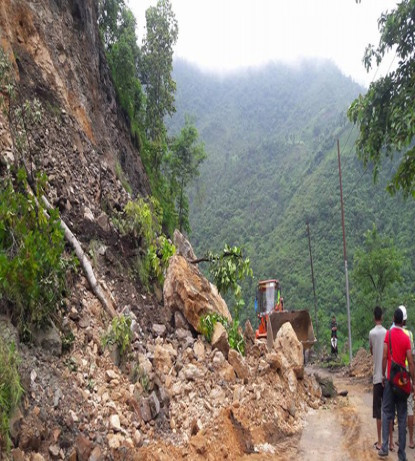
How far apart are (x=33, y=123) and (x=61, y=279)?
3.89 meters

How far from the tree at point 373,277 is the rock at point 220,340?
17.4 metres

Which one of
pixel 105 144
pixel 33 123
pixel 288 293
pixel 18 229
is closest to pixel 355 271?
pixel 105 144

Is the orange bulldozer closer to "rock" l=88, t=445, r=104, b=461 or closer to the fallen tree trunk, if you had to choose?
the fallen tree trunk

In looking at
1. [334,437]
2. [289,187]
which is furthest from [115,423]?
[289,187]

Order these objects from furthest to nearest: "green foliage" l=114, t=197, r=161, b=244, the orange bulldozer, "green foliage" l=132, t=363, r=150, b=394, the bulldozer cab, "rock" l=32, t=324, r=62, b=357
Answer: the bulldozer cab < the orange bulldozer < "green foliage" l=114, t=197, r=161, b=244 < "green foliage" l=132, t=363, r=150, b=394 < "rock" l=32, t=324, r=62, b=357

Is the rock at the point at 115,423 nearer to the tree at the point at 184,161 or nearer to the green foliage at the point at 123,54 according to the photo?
the green foliage at the point at 123,54

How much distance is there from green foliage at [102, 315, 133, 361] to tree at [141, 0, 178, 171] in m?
15.8

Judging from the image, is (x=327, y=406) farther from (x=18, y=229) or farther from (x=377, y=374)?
(x=18, y=229)

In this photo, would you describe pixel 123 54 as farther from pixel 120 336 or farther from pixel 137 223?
pixel 120 336

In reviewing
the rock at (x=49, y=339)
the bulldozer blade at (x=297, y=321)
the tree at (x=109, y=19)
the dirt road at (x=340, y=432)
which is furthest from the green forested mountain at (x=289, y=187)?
the tree at (x=109, y=19)

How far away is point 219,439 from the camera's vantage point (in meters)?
5.80

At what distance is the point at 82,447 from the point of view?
13.9 ft

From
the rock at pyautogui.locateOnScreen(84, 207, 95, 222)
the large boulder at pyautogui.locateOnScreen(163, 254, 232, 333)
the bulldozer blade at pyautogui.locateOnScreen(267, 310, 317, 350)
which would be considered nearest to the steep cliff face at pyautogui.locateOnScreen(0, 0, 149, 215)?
the rock at pyautogui.locateOnScreen(84, 207, 95, 222)

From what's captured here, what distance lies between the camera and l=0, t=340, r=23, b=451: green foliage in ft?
11.8
